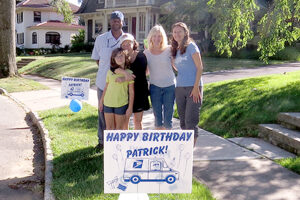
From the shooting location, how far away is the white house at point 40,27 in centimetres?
4247

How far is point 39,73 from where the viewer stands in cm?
2034

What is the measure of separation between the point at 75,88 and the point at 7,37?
32.2ft

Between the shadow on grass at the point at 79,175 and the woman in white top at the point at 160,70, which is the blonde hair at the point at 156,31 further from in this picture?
the shadow on grass at the point at 79,175

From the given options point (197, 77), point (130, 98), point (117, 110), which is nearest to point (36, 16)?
point (117, 110)

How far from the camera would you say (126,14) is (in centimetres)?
3269

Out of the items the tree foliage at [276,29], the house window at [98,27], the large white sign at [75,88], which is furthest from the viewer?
the house window at [98,27]

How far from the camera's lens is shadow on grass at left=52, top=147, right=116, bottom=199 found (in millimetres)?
3980

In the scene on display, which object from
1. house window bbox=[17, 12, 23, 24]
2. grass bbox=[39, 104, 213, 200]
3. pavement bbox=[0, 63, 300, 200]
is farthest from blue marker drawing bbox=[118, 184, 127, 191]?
house window bbox=[17, 12, 23, 24]

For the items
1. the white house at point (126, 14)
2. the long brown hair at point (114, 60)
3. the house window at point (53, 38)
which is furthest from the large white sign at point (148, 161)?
the house window at point (53, 38)

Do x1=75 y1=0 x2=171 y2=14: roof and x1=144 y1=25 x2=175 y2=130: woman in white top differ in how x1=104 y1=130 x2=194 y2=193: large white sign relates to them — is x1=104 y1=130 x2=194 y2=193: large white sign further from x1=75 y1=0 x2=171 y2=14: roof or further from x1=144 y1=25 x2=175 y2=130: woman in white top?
x1=75 y1=0 x2=171 y2=14: roof

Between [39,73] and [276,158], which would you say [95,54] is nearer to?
[276,158]

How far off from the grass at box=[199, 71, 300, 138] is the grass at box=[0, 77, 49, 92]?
7.51 meters

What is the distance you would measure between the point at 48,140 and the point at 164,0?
25.0m

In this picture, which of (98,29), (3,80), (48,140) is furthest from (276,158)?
(98,29)
